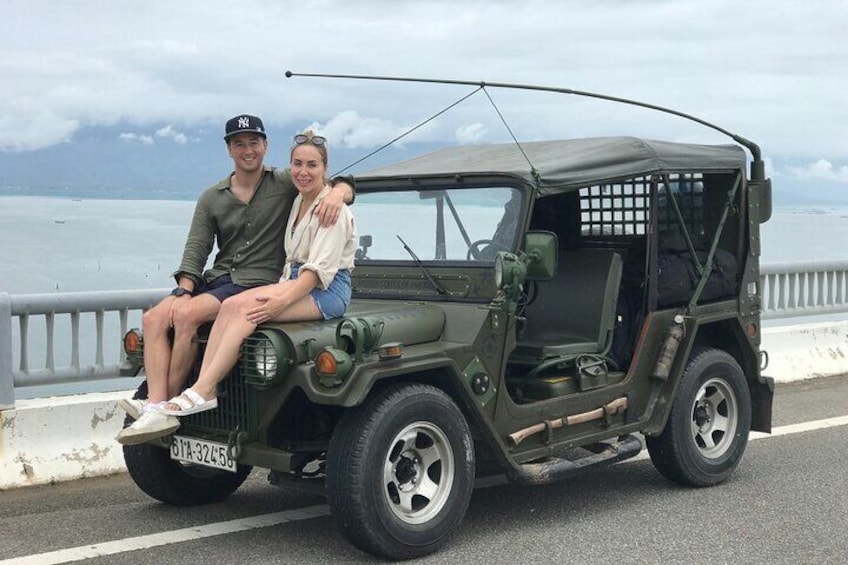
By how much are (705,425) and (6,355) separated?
4.46 meters

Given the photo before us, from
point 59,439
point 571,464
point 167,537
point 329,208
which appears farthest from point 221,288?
point 571,464

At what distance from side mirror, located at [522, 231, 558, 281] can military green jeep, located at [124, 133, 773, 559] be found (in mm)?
12

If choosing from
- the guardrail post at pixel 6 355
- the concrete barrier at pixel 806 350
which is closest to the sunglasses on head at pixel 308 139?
the guardrail post at pixel 6 355

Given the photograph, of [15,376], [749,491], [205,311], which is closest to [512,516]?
[749,491]

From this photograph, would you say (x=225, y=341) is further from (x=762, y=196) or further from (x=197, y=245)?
(x=762, y=196)

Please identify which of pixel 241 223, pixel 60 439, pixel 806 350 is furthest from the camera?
pixel 806 350

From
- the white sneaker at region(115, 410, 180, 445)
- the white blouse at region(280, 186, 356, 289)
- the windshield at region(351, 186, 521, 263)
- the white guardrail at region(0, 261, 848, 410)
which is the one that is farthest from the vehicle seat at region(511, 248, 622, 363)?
the white guardrail at region(0, 261, 848, 410)

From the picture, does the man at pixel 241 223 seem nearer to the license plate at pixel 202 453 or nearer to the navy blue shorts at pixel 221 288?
the navy blue shorts at pixel 221 288

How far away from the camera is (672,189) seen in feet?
25.2

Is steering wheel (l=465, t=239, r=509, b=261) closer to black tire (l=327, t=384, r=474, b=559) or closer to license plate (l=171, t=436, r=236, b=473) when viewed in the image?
black tire (l=327, t=384, r=474, b=559)

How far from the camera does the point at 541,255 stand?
634 centimetres

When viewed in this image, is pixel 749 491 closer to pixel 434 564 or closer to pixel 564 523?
pixel 564 523

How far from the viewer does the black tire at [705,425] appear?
7.27 m

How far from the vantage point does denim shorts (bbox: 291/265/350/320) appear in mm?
6141
